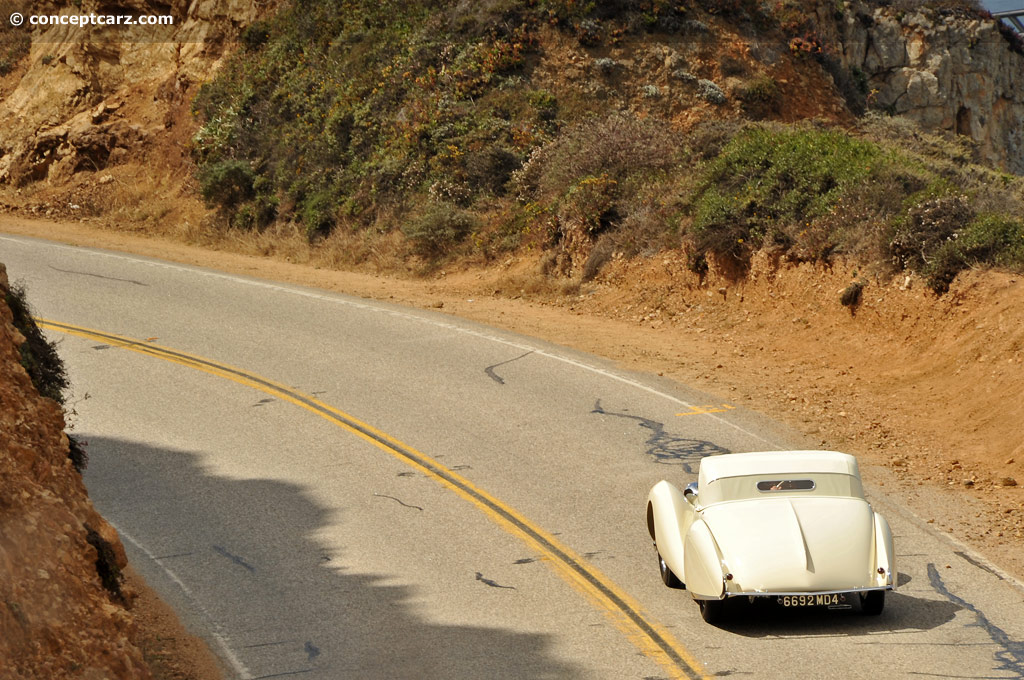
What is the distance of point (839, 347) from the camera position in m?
17.1

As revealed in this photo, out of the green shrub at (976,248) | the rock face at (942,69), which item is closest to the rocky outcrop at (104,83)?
the rock face at (942,69)

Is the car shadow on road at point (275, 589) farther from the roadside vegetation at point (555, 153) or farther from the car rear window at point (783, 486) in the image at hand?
the roadside vegetation at point (555, 153)

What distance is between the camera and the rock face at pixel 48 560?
6.48 metres

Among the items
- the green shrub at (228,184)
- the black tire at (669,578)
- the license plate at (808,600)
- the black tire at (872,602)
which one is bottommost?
the black tire at (669,578)

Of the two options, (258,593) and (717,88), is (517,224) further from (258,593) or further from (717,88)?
(258,593)

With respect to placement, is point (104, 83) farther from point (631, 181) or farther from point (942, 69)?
point (942, 69)

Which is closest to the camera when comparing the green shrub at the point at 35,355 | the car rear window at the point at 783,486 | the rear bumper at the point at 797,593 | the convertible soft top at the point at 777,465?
the rear bumper at the point at 797,593

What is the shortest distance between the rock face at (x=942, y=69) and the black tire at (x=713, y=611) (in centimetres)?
2591

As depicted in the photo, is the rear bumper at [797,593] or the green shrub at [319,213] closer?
the rear bumper at [797,593]

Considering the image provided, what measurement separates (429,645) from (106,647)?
Answer: 2505 mm

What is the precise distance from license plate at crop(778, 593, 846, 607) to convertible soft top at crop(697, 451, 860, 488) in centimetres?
130

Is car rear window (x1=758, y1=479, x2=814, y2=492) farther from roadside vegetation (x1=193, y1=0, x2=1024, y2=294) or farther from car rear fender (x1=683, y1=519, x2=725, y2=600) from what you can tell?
roadside vegetation (x1=193, y1=0, x2=1024, y2=294)

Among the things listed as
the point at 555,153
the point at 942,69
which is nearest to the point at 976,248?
the point at 555,153

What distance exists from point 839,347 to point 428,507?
8.36 m
